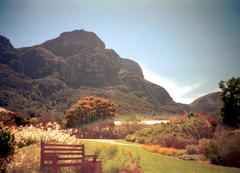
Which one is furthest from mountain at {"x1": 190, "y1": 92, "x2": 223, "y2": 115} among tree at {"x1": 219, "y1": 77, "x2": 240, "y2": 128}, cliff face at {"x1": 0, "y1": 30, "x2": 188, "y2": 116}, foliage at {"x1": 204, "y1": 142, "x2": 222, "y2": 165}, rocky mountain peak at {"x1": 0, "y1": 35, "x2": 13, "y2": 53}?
rocky mountain peak at {"x1": 0, "y1": 35, "x2": 13, "y2": 53}

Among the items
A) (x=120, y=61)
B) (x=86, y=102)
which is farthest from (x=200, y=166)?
(x=120, y=61)

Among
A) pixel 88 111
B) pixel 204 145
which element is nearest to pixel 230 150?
pixel 204 145

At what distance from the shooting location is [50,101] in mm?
57812

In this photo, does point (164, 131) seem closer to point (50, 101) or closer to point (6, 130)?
point (6, 130)

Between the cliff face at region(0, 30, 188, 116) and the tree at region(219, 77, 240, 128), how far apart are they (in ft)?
95.8

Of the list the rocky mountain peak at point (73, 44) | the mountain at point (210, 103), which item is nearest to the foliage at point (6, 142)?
the mountain at point (210, 103)

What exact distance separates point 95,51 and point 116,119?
6562 cm

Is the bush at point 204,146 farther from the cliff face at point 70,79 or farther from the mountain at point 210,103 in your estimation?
the mountain at point 210,103

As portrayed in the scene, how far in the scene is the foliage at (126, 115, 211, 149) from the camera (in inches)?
802

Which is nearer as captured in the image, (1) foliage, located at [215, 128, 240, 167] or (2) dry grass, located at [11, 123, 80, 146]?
(2) dry grass, located at [11, 123, 80, 146]

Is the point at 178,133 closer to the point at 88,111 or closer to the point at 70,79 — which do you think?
the point at 88,111

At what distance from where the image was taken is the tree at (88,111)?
29203 mm

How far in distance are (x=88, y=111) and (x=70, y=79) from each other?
4392 centimetres

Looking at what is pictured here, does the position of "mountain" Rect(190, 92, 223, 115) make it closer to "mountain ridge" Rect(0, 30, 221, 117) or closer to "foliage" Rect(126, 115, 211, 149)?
"mountain ridge" Rect(0, 30, 221, 117)
